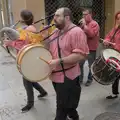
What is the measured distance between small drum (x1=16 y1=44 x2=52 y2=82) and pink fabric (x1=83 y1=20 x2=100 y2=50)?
1.99 metres

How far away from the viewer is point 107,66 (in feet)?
12.3

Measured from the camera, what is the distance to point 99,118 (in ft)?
12.7

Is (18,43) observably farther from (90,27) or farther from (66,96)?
(90,27)

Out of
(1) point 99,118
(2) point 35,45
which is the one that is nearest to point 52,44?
(2) point 35,45

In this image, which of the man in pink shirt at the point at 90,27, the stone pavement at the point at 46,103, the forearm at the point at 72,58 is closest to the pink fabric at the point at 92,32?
the man in pink shirt at the point at 90,27

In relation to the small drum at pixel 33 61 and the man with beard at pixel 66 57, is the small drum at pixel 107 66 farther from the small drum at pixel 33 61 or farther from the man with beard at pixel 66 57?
the small drum at pixel 33 61

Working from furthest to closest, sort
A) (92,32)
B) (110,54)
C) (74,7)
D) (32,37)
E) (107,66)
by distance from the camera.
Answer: (74,7)
(92,32)
(110,54)
(107,66)
(32,37)

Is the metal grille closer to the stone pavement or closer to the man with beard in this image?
the stone pavement

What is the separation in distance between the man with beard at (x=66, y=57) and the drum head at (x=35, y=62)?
0.32ft

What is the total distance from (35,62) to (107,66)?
1.21m

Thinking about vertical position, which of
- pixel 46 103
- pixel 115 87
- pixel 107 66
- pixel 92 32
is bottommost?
pixel 46 103

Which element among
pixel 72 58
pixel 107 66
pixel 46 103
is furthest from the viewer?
pixel 46 103

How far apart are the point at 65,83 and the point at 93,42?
2.16 meters

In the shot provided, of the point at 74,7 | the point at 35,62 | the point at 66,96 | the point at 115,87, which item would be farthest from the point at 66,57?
the point at 74,7
